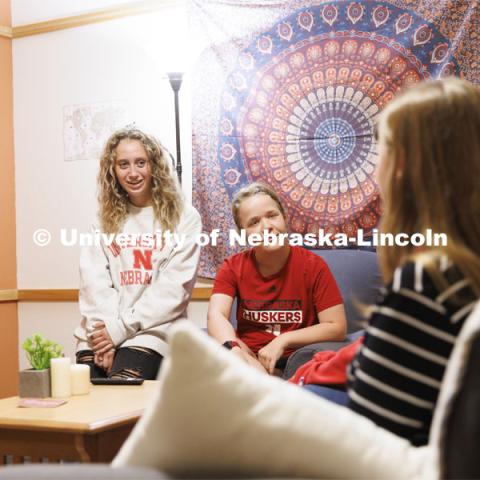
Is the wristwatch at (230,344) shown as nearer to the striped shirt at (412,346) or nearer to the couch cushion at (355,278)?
the couch cushion at (355,278)

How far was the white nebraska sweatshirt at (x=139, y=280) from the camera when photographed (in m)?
3.16

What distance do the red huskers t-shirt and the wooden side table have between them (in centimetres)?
86

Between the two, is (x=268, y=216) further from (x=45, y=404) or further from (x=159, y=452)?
(x=159, y=452)

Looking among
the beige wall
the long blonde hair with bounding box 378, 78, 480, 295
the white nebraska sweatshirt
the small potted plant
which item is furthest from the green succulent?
the beige wall

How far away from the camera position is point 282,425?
0.85 metres

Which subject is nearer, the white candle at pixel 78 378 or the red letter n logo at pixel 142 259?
the white candle at pixel 78 378

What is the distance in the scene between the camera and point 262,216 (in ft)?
9.36

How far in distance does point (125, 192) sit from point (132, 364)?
0.85 metres

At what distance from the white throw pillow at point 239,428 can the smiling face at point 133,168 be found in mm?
2525

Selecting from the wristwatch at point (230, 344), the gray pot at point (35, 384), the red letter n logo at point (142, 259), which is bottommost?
the gray pot at point (35, 384)

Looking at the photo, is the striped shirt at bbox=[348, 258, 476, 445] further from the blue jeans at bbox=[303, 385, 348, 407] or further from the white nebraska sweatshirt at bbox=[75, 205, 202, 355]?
the white nebraska sweatshirt at bbox=[75, 205, 202, 355]

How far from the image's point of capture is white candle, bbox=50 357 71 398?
2.29 metres

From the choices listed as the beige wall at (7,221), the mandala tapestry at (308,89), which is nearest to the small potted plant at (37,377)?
the mandala tapestry at (308,89)

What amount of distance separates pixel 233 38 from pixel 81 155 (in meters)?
1.19
